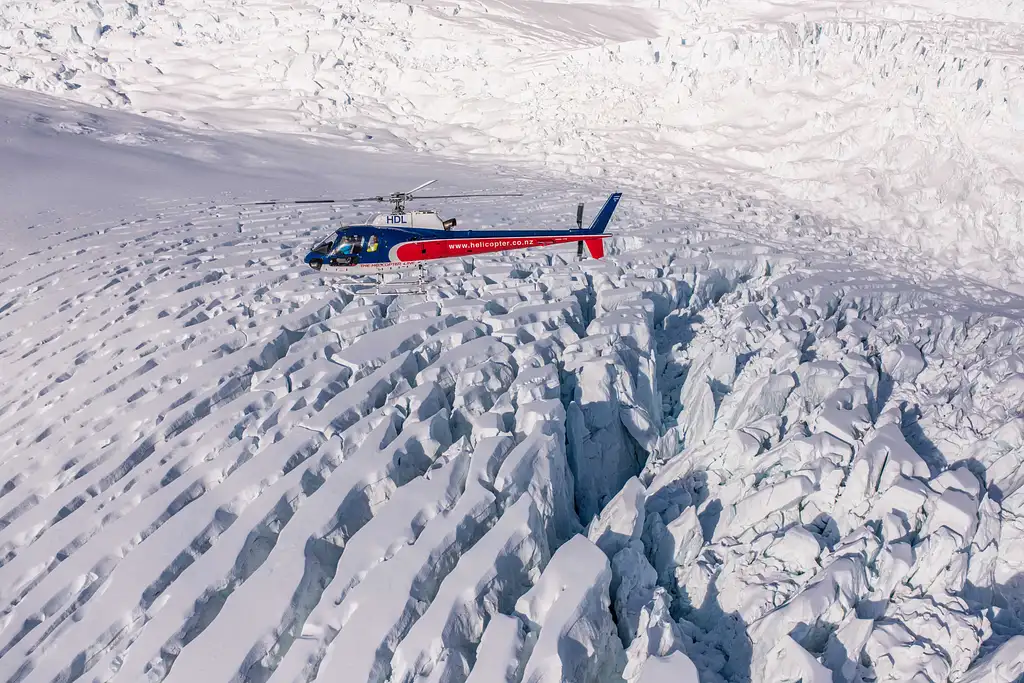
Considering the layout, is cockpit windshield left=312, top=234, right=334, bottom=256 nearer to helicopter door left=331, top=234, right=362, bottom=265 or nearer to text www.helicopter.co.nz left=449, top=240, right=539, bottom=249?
helicopter door left=331, top=234, right=362, bottom=265

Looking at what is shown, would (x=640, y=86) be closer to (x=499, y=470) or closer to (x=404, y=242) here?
(x=404, y=242)

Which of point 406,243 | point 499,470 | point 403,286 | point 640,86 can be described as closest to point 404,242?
point 406,243

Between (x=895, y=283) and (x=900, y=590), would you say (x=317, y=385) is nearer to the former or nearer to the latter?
(x=900, y=590)

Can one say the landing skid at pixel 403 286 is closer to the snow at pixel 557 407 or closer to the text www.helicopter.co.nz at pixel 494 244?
the snow at pixel 557 407

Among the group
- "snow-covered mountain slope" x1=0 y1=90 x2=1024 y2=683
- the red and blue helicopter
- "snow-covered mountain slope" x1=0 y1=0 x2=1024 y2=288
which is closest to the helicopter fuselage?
the red and blue helicopter

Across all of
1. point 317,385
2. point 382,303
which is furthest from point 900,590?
point 382,303

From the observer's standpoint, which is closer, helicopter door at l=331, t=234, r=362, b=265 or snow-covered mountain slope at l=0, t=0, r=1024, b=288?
helicopter door at l=331, t=234, r=362, b=265

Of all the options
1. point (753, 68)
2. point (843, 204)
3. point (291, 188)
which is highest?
point (753, 68)
